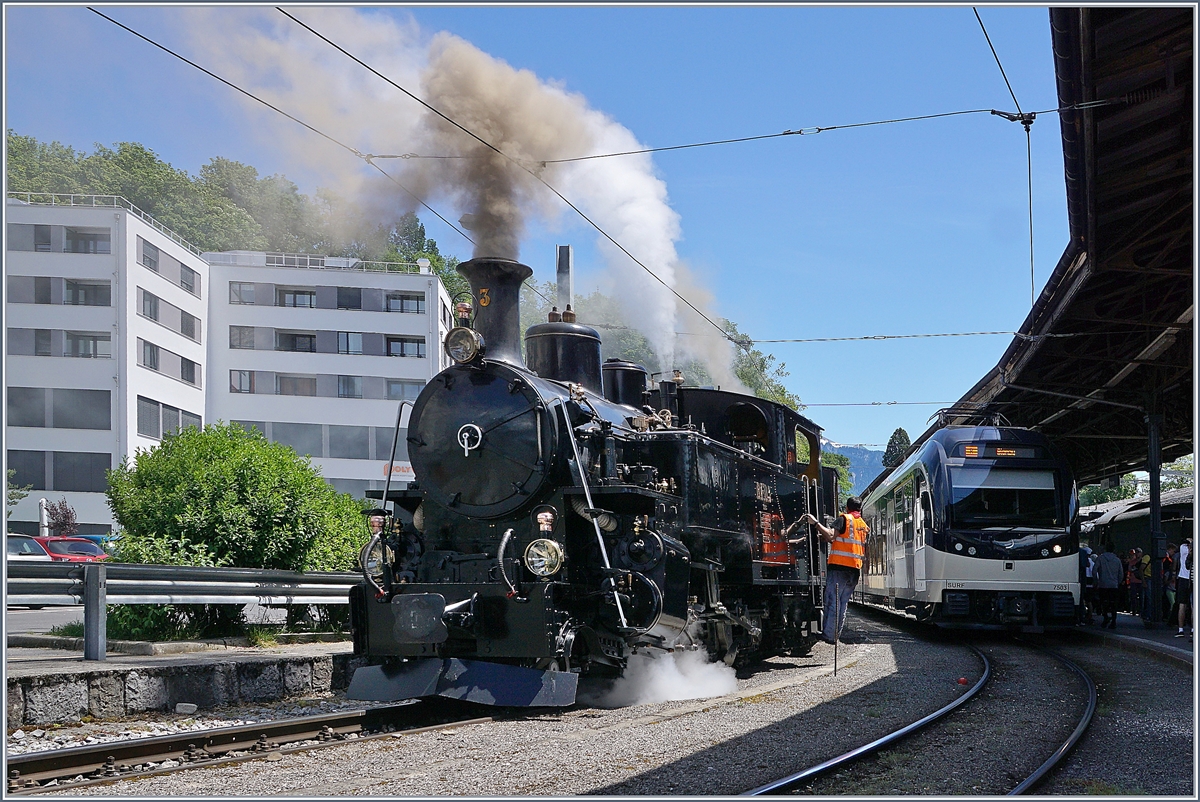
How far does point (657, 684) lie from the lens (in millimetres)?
8805

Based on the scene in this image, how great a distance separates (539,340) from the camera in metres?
9.87

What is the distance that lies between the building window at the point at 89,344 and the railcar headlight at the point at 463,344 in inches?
1220

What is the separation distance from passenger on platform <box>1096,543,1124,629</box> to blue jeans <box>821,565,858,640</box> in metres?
8.50

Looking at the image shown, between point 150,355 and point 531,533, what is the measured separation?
33.0 m

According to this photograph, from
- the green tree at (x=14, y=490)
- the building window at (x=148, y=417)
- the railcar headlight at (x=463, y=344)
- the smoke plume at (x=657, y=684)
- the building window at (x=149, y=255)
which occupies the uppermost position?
the building window at (x=149, y=255)

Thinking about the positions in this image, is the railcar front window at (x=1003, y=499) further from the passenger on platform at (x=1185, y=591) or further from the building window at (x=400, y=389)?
the building window at (x=400, y=389)

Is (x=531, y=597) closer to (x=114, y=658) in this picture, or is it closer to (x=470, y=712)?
(x=470, y=712)

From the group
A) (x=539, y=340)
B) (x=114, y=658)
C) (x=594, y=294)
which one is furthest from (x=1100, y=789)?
(x=594, y=294)

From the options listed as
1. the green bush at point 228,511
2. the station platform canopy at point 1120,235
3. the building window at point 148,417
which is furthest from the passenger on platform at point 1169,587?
the building window at point 148,417

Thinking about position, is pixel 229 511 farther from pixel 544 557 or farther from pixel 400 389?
pixel 400 389

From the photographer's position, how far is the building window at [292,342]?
42.5 m

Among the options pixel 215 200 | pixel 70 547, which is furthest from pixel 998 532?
pixel 215 200

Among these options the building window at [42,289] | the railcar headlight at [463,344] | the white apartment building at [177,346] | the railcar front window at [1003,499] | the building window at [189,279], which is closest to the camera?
the railcar headlight at [463,344]

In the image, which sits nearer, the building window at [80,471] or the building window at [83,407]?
the building window at [83,407]
